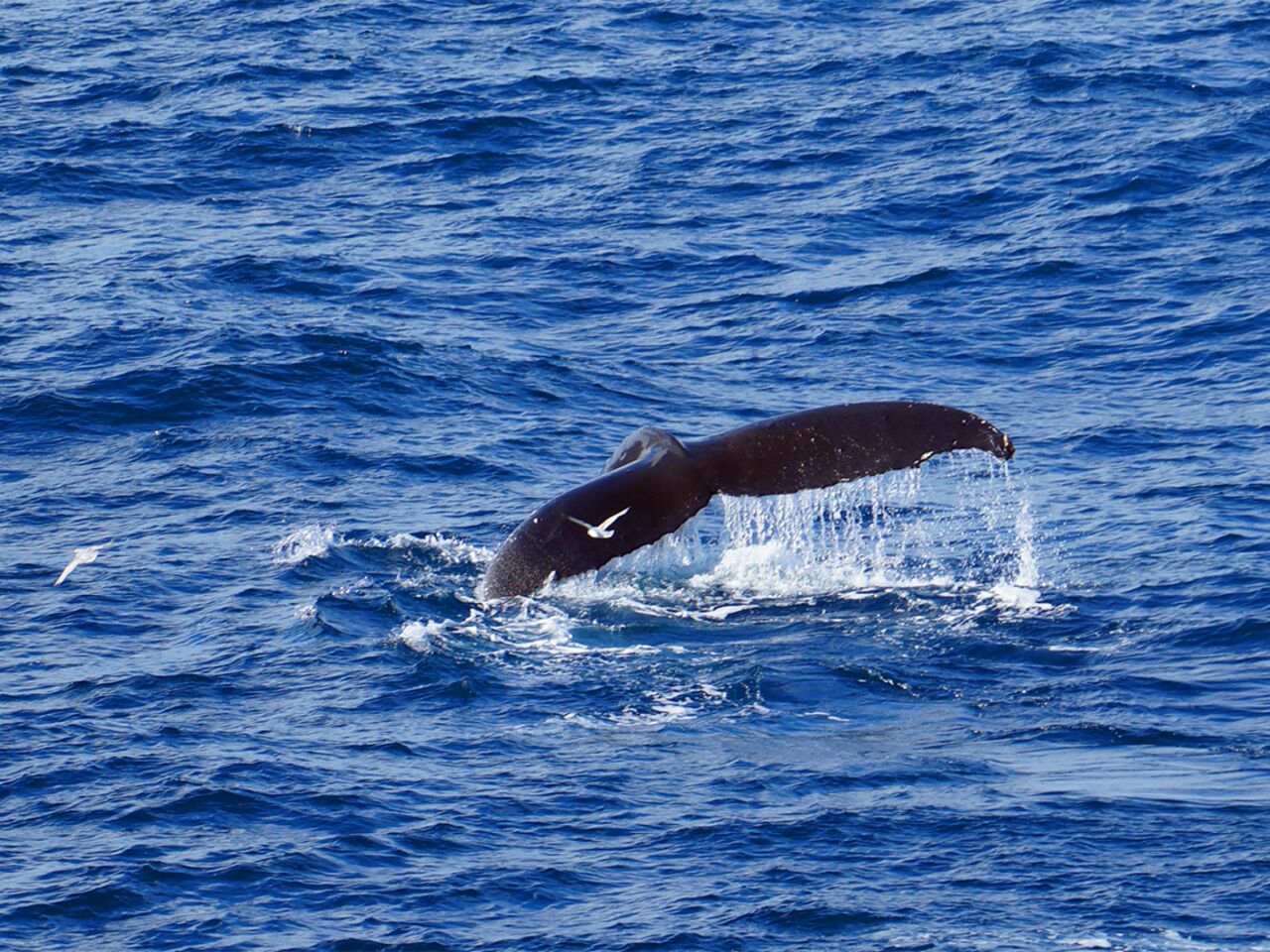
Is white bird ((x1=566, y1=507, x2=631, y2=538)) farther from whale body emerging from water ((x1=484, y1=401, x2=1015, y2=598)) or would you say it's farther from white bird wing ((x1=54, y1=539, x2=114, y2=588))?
white bird wing ((x1=54, y1=539, x2=114, y2=588))

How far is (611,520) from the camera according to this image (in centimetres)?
1348

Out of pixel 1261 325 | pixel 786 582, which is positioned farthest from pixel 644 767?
pixel 1261 325

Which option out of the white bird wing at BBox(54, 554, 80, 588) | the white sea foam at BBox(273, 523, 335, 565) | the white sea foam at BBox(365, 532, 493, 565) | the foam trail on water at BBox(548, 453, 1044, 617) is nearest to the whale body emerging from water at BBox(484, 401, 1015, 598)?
the foam trail on water at BBox(548, 453, 1044, 617)

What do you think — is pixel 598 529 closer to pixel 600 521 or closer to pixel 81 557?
pixel 600 521

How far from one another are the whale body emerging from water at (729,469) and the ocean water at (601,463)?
1.11 metres

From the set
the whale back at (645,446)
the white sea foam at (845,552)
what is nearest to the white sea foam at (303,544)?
the white sea foam at (845,552)

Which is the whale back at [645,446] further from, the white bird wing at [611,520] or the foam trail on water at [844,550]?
the foam trail on water at [844,550]

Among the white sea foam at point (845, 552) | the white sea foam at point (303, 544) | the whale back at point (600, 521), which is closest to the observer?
the whale back at point (600, 521)

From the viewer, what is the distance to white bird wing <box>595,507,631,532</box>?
1341 cm

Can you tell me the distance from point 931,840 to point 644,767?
192cm

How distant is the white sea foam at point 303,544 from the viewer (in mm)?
17766

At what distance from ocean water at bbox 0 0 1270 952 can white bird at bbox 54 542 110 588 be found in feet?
0.43

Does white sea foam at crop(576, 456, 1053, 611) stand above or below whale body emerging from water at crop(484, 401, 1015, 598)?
below

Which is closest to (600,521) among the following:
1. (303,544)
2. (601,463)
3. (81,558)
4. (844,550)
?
(844,550)
